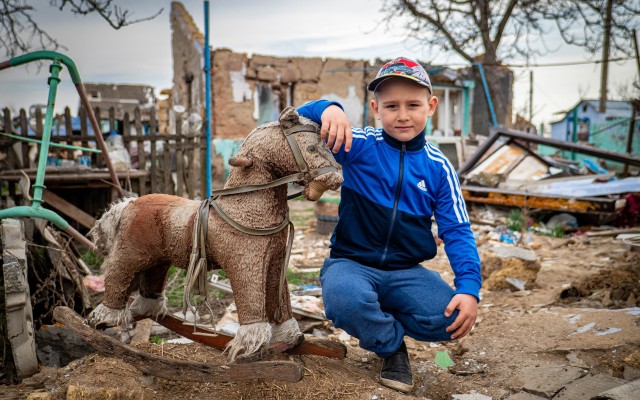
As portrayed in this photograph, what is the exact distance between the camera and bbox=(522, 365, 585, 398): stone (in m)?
2.41

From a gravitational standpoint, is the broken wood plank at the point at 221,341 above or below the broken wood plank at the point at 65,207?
below

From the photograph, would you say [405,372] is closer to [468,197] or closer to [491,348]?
[491,348]

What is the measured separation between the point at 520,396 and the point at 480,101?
15.5 metres

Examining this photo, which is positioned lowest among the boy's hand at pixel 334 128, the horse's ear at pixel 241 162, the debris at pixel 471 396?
the debris at pixel 471 396

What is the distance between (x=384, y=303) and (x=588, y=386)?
1.03m

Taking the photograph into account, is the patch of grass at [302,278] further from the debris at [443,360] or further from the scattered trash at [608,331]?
the scattered trash at [608,331]

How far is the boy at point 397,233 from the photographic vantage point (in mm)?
2332

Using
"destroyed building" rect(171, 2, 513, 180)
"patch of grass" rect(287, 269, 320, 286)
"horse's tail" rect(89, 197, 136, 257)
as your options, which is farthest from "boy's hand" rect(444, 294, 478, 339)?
"destroyed building" rect(171, 2, 513, 180)

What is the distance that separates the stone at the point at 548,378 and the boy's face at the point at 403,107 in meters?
1.37

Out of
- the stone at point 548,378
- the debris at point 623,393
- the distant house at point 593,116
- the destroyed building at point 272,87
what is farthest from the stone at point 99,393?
the distant house at point 593,116

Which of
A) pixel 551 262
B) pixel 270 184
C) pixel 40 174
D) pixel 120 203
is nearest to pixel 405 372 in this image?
pixel 270 184

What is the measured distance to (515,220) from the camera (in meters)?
7.40

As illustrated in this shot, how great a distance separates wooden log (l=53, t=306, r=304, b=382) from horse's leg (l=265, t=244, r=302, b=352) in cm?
16

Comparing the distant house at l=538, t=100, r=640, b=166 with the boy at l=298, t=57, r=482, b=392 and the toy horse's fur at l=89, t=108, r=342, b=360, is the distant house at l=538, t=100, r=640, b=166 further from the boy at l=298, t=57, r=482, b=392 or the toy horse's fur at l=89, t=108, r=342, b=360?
the toy horse's fur at l=89, t=108, r=342, b=360
